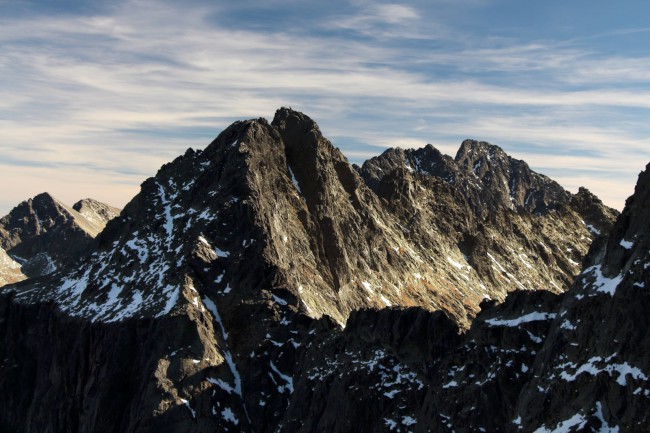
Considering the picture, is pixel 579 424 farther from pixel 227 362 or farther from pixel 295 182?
pixel 295 182

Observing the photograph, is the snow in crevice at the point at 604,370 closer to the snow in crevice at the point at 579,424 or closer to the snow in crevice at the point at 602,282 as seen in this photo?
the snow in crevice at the point at 579,424

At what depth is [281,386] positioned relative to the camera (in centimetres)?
11988

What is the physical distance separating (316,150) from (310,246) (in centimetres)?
2611

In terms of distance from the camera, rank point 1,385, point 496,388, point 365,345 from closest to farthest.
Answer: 1. point 496,388
2. point 365,345
3. point 1,385

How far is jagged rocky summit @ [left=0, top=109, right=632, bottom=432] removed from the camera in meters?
99.1

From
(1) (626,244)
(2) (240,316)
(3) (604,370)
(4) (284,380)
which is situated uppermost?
(1) (626,244)

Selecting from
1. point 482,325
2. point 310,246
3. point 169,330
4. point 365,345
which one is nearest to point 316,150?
point 310,246

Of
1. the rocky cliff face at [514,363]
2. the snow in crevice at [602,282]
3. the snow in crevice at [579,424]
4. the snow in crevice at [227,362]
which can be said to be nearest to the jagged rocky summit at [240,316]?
the snow in crevice at [227,362]

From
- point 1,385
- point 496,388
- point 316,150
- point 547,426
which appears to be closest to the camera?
point 547,426

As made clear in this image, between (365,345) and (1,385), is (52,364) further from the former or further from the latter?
(365,345)

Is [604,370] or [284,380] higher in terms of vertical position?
[604,370]

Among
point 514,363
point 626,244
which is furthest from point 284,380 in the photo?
point 626,244

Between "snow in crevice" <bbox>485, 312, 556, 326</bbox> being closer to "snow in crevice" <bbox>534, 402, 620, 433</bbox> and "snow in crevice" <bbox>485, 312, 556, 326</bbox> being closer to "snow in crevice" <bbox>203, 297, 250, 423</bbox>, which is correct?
"snow in crevice" <bbox>534, 402, 620, 433</bbox>

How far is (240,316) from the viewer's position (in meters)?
130
